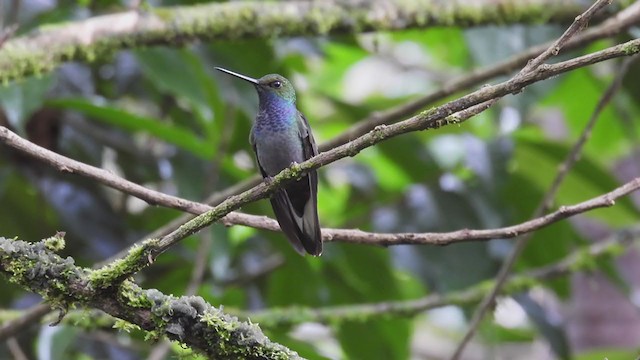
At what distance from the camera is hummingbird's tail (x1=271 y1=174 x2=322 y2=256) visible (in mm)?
2281

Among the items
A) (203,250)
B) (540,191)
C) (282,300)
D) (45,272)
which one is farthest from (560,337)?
(45,272)

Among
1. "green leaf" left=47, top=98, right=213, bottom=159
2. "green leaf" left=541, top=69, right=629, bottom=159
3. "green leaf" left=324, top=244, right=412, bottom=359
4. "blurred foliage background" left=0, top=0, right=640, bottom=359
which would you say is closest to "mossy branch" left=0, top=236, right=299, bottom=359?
"blurred foliage background" left=0, top=0, right=640, bottom=359

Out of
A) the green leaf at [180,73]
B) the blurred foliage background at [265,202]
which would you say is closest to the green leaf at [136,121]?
the blurred foliage background at [265,202]

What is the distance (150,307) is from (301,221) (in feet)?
3.10

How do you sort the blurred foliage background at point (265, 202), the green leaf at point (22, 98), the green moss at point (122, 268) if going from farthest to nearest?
the blurred foliage background at point (265, 202), the green leaf at point (22, 98), the green moss at point (122, 268)

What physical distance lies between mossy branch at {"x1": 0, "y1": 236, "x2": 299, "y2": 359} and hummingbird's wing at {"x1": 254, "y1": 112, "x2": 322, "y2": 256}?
73 centimetres

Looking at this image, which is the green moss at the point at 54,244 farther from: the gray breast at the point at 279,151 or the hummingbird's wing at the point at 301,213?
the gray breast at the point at 279,151

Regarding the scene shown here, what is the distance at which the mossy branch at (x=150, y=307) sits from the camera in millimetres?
1446

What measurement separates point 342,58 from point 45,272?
179 inches

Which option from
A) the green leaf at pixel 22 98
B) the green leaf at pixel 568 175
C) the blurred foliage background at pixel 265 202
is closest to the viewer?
the green leaf at pixel 22 98

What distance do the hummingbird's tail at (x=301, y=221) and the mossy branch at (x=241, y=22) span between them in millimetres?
973

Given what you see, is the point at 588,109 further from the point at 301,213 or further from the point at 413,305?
the point at 301,213

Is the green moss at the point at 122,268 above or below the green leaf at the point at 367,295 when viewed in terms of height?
below

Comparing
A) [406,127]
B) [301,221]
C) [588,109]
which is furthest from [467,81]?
[588,109]
